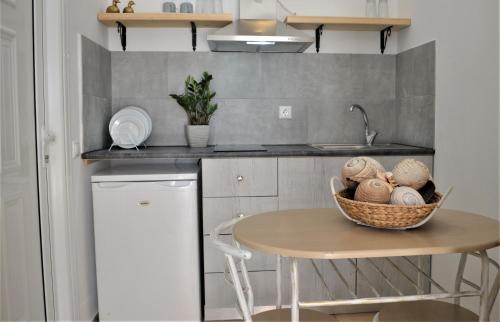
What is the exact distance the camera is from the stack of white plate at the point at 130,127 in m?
2.86

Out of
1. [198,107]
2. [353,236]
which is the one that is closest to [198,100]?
[198,107]

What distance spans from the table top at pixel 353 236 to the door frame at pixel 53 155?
3.84 feet

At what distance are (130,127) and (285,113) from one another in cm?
108

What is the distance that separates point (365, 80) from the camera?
10.7ft

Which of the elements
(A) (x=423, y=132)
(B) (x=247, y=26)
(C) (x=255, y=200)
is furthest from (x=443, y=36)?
(C) (x=255, y=200)

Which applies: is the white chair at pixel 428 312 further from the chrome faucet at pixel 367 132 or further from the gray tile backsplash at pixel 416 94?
the chrome faucet at pixel 367 132

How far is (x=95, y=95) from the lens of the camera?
2.75 metres

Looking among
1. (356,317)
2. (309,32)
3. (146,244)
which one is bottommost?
(356,317)

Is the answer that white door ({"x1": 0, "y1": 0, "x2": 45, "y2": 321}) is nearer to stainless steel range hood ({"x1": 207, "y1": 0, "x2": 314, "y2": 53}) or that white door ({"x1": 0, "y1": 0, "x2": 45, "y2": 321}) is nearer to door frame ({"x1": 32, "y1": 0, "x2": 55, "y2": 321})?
door frame ({"x1": 32, "y1": 0, "x2": 55, "y2": 321})

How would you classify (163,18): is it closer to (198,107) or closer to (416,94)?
(198,107)

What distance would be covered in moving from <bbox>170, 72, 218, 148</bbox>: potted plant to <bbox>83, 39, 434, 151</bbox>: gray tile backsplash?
7.2 inches

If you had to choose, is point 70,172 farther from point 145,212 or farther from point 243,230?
point 243,230

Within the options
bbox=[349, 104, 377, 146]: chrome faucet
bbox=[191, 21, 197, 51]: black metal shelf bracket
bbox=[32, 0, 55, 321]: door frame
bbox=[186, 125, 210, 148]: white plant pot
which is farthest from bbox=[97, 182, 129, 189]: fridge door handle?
bbox=[349, 104, 377, 146]: chrome faucet

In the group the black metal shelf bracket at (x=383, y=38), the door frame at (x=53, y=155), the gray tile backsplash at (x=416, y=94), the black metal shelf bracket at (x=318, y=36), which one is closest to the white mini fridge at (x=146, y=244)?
the door frame at (x=53, y=155)
